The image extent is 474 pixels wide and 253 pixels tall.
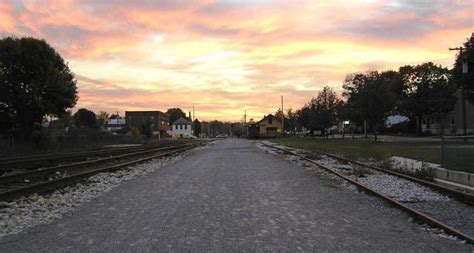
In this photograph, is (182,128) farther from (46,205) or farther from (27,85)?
(46,205)

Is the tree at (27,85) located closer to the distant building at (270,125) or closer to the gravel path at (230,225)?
the gravel path at (230,225)

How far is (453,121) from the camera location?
3022 inches

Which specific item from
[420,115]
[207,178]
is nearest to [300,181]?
[207,178]

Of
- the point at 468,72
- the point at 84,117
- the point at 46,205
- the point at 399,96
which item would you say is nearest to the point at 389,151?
the point at 468,72

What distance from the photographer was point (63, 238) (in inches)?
318

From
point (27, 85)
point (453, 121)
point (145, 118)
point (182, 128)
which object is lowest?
point (453, 121)

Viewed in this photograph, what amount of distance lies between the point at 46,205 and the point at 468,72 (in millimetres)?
40022

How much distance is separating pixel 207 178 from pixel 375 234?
33.4 feet

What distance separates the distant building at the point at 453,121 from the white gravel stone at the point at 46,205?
61257mm

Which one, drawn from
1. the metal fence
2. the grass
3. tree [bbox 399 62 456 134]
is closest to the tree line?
tree [bbox 399 62 456 134]

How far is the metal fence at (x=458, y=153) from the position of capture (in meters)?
14.5

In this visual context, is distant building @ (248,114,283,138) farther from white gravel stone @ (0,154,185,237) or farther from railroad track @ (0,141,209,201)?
white gravel stone @ (0,154,185,237)

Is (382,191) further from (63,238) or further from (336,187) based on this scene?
(63,238)

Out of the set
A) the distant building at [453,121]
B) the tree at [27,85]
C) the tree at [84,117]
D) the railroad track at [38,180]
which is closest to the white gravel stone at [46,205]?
the railroad track at [38,180]
